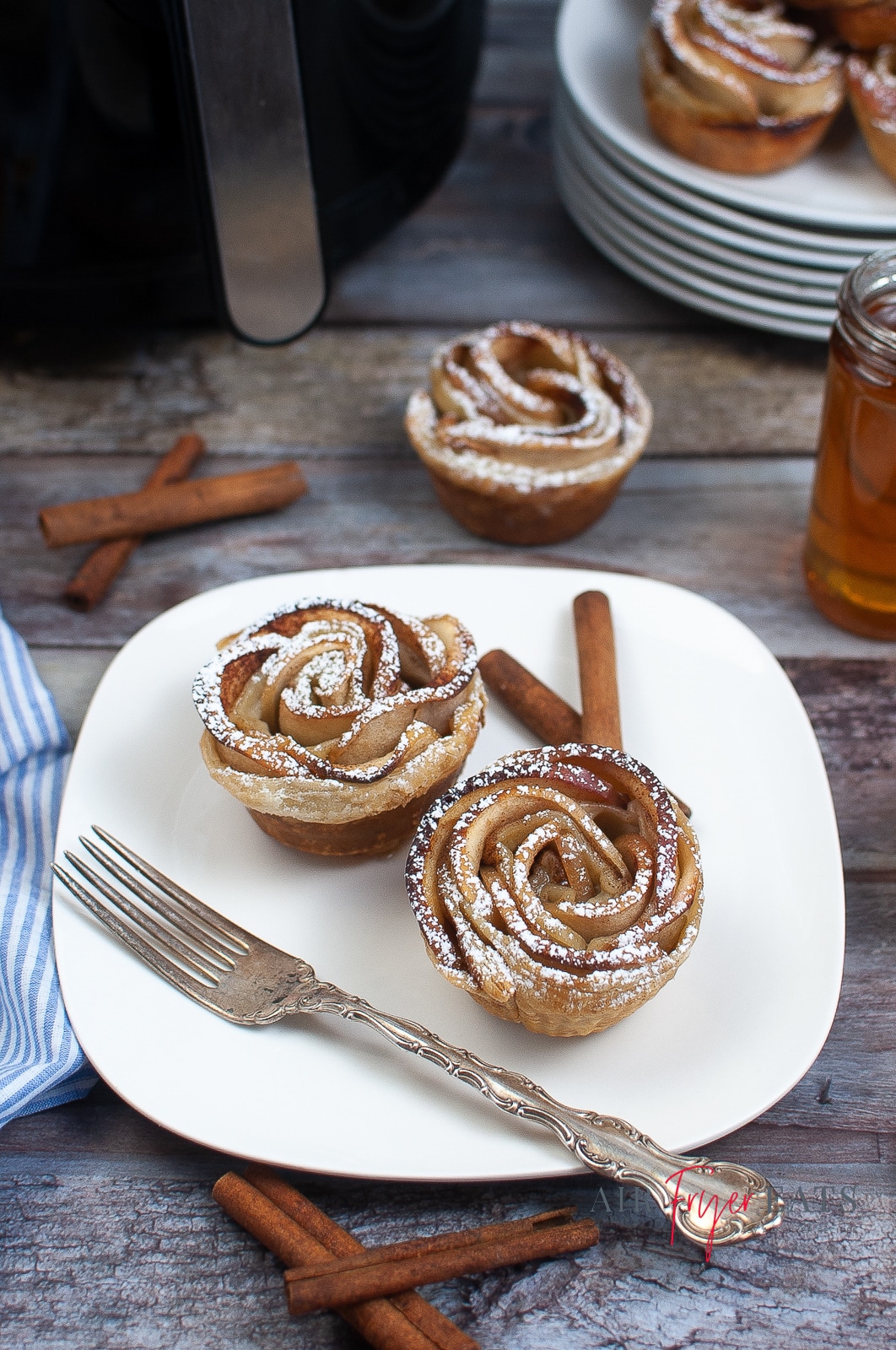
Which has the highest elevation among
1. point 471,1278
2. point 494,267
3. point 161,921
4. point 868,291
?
point 868,291

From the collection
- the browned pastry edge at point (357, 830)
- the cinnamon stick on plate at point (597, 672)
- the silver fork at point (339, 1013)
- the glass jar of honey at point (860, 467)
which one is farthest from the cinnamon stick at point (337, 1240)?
the glass jar of honey at point (860, 467)

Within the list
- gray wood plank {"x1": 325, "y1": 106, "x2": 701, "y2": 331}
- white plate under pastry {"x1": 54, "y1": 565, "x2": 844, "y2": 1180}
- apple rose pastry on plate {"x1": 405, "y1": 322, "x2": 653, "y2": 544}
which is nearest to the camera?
white plate under pastry {"x1": 54, "y1": 565, "x2": 844, "y2": 1180}

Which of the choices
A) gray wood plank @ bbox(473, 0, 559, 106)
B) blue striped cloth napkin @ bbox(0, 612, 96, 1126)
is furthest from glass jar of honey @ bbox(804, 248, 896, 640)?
gray wood plank @ bbox(473, 0, 559, 106)

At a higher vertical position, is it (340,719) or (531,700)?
(340,719)

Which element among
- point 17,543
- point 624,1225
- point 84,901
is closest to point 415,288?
point 17,543

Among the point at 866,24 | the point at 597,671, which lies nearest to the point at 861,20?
the point at 866,24

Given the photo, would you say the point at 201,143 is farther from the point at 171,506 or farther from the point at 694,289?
the point at 694,289

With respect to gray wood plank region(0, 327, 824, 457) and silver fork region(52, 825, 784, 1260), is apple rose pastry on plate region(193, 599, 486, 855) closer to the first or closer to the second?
silver fork region(52, 825, 784, 1260)

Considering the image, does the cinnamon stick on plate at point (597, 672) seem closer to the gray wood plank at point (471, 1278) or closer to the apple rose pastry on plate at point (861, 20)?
the gray wood plank at point (471, 1278)
